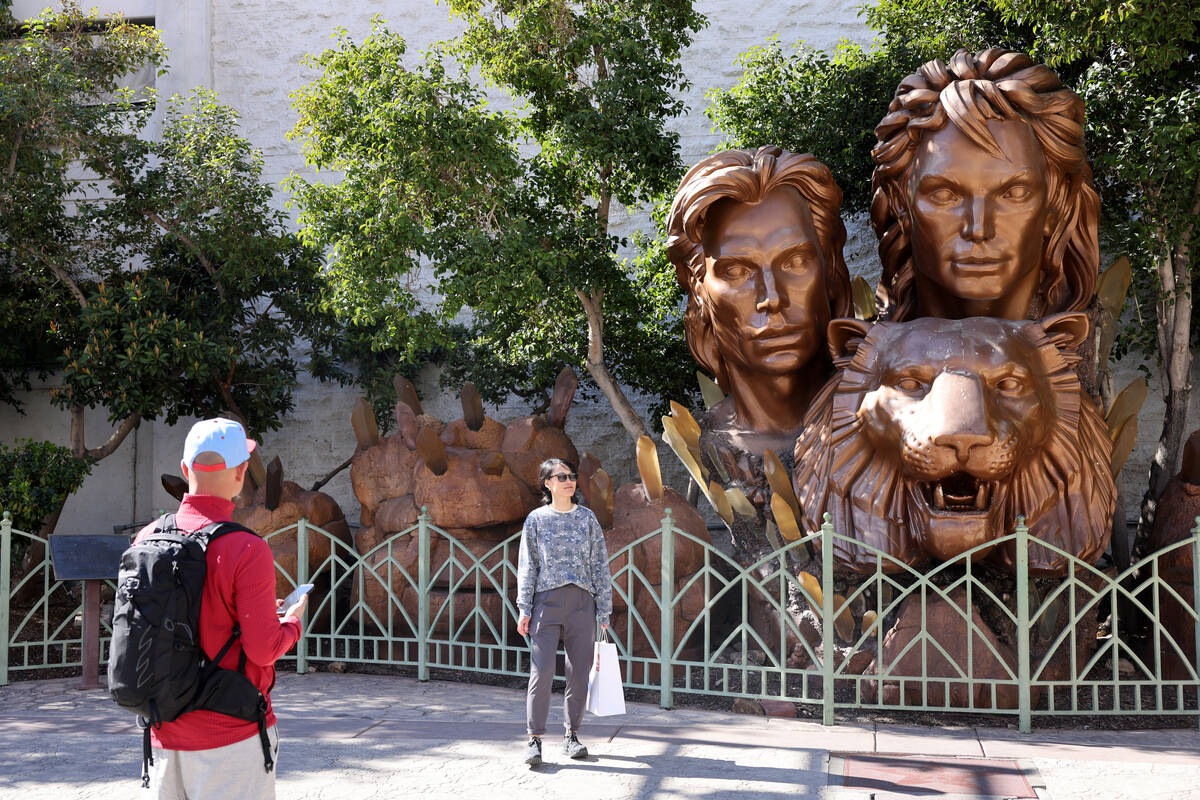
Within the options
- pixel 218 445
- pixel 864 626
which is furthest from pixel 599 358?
pixel 218 445

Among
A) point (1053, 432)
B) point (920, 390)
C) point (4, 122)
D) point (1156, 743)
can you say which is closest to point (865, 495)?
point (920, 390)

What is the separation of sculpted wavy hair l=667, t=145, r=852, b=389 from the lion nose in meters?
1.46

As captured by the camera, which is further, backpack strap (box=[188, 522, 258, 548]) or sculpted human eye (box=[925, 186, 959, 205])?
sculpted human eye (box=[925, 186, 959, 205])

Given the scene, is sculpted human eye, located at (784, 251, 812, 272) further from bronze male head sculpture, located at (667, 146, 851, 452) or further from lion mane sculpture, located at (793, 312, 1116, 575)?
lion mane sculpture, located at (793, 312, 1116, 575)

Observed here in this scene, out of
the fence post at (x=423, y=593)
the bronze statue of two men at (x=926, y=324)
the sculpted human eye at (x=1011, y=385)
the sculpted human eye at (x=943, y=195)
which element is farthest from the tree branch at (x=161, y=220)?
the sculpted human eye at (x=1011, y=385)

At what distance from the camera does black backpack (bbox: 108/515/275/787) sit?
7.85 ft

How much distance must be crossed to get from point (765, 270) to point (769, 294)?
0.15 m

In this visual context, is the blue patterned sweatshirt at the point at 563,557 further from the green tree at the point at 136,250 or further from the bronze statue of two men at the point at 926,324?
the green tree at the point at 136,250

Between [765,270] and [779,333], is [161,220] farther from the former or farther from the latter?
[779,333]

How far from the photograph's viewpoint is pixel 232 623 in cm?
253

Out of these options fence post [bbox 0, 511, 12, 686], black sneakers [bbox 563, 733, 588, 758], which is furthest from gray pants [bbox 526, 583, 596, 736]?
fence post [bbox 0, 511, 12, 686]

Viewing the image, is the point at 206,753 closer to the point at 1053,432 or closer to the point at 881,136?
the point at 1053,432

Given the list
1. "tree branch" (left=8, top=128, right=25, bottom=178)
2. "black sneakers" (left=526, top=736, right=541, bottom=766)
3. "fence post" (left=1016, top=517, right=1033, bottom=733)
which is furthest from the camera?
"tree branch" (left=8, top=128, right=25, bottom=178)

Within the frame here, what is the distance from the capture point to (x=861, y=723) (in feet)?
17.1
